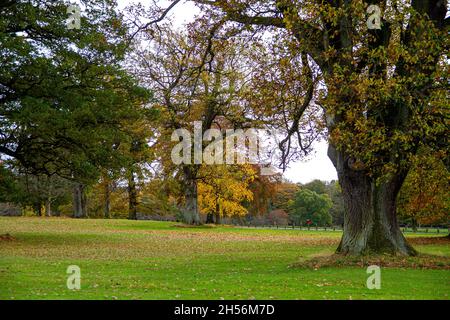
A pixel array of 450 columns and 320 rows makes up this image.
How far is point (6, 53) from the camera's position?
20.5 metres

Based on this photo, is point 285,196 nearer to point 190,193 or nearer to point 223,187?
point 223,187

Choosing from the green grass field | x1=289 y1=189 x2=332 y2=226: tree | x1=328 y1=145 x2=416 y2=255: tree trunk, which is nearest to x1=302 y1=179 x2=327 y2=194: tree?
x1=289 y1=189 x2=332 y2=226: tree

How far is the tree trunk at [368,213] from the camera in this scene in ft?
52.9

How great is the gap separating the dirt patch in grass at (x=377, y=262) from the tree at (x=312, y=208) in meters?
58.3

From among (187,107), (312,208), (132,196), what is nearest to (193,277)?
(187,107)

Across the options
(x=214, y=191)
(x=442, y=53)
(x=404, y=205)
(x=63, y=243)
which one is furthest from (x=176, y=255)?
(x=214, y=191)

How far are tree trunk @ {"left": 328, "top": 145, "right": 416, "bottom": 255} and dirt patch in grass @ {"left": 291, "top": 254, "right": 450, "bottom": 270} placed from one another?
21.2 inches

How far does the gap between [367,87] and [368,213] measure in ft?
17.1

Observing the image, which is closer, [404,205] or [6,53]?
[6,53]

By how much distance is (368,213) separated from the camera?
16.4 meters

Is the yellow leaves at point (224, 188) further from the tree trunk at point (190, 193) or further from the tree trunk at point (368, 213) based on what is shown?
the tree trunk at point (368, 213)
